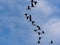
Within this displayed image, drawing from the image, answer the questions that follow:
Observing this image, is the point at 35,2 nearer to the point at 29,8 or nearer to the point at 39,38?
the point at 29,8

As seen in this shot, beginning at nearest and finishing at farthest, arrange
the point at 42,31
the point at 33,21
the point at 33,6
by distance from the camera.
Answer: the point at 33,6 → the point at 33,21 → the point at 42,31

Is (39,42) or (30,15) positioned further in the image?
(39,42)

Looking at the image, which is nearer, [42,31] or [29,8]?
[29,8]

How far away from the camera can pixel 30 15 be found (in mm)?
53031

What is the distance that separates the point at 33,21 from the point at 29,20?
4.00 metres

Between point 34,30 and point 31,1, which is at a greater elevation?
point 31,1

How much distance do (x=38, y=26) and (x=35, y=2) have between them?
20.5ft

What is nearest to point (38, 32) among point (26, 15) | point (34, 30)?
point (34, 30)

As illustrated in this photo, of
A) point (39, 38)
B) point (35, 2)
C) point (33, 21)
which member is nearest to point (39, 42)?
point (39, 38)

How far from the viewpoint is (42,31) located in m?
58.8

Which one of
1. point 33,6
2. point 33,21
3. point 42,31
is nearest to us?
point 33,6

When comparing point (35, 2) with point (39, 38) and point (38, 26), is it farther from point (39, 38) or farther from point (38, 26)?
point (39, 38)

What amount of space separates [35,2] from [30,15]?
2.48 m

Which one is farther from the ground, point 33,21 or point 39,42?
point 33,21
